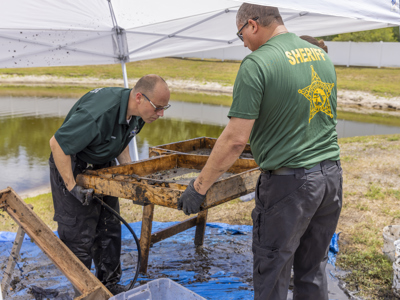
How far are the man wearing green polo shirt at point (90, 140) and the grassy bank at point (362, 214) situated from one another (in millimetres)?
1891

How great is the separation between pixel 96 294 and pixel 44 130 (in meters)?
10.5

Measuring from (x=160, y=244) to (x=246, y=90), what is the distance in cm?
264

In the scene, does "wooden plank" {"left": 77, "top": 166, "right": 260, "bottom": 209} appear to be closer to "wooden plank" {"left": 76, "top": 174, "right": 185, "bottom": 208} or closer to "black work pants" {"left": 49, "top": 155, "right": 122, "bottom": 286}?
"wooden plank" {"left": 76, "top": 174, "right": 185, "bottom": 208}

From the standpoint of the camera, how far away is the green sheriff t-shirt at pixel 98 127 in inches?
99.3

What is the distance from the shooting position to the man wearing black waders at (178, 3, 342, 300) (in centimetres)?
196

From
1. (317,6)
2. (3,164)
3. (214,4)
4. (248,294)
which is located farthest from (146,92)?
(3,164)

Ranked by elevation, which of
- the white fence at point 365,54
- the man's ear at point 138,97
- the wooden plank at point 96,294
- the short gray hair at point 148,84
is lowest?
the wooden plank at point 96,294

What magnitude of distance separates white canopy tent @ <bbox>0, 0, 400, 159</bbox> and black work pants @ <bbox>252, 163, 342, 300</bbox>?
234 cm

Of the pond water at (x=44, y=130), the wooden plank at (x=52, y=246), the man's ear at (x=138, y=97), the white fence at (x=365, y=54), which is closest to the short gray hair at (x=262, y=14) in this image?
the man's ear at (x=138, y=97)

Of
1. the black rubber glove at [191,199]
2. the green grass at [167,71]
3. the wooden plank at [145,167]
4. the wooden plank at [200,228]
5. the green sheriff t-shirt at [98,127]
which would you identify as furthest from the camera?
the green grass at [167,71]

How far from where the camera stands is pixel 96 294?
230 centimetres

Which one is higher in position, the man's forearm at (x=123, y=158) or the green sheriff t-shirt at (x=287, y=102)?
the green sheriff t-shirt at (x=287, y=102)

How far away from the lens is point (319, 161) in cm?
211

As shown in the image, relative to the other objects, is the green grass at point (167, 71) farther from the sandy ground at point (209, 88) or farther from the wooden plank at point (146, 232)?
the wooden plank at point (146, 232)
